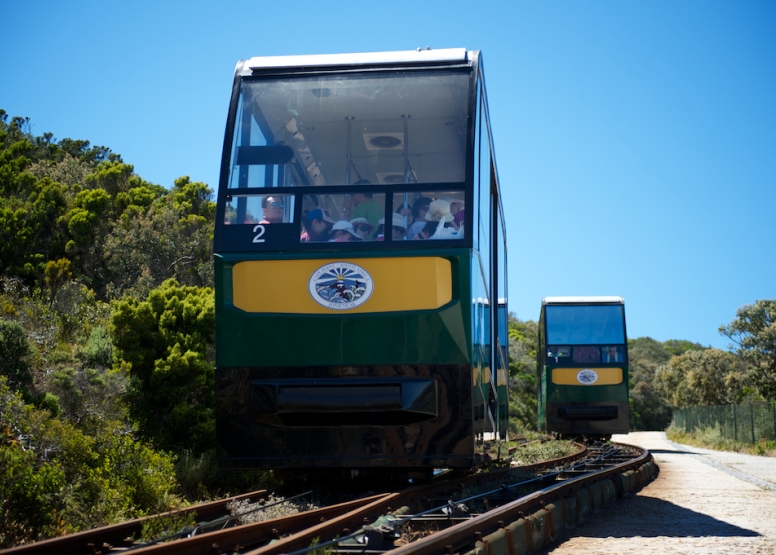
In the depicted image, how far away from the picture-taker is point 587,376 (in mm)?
21844

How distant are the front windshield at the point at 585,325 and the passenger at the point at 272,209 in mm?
15236

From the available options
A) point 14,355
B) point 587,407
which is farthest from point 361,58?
point 587,407

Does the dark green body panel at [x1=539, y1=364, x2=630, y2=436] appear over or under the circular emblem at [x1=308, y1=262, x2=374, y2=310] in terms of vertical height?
under

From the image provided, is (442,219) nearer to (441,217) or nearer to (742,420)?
(441,217)

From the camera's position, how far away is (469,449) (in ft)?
25.0

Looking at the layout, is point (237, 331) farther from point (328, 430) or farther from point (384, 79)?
point (384, 79)

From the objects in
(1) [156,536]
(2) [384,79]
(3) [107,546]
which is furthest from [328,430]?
(2) [384,79]

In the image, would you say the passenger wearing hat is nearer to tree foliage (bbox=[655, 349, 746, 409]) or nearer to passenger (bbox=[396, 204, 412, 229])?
passenger (bbox=[396, 204, 412, 229])

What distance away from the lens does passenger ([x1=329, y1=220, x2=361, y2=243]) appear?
7801mm

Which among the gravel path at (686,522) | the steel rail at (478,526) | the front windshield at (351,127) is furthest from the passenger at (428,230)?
the gravel path at (686,522)

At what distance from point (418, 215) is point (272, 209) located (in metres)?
1.40

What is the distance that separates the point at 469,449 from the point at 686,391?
55.0 m

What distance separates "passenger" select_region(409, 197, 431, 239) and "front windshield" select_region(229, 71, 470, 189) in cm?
32

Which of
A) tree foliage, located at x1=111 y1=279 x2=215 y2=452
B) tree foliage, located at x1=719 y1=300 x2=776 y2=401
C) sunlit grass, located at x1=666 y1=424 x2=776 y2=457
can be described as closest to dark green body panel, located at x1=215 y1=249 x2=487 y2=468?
tree foliage, located at x1=111 y1=279 x2=215 y2=452
